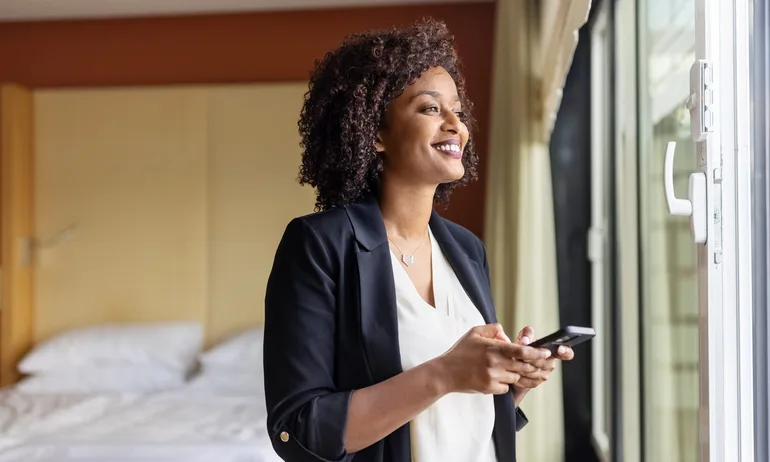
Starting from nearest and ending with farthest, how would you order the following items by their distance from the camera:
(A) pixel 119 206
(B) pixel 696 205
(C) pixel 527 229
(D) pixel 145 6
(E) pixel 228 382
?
(B) pixel 696 205
(C) pixel 527 229
(E) pixel 228 382
(D) pixel 145 6
(A) pixel 119 206

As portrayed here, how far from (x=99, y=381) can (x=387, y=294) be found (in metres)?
2.74

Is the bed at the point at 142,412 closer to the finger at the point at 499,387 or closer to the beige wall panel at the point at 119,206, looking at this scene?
the beige wall panel at the point at 119,206

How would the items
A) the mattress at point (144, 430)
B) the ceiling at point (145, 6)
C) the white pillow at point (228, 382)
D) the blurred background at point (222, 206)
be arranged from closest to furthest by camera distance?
the mattress at point (144, 430) → the blurred background at point (222, 206) → the white pillow at point (228, 382) → the ceiling at point (145, 6)

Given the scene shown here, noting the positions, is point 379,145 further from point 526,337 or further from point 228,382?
point 228,382

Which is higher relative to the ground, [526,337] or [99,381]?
[526,337]

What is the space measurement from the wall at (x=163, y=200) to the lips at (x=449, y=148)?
2.72 m

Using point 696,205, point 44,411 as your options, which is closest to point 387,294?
point 696,205

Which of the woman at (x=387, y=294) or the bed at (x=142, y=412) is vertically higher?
the woman at (x=387, y=294)

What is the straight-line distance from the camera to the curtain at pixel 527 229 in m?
2.94

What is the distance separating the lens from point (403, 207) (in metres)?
1.21

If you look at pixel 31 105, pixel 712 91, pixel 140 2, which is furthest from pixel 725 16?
pixel 31 105

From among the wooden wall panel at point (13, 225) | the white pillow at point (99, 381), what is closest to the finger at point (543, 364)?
the white pillow at point (99, 381)

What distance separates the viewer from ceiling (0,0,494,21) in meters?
3.74

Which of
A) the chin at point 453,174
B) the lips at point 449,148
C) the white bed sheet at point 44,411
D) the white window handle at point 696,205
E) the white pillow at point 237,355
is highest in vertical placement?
the lips at point 449,148
